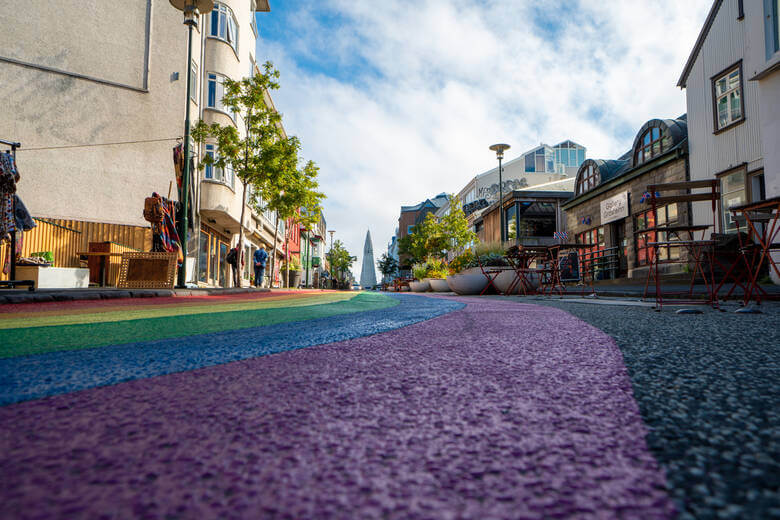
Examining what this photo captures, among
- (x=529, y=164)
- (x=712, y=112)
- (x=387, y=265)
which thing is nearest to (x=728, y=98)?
(x=712, y=112)

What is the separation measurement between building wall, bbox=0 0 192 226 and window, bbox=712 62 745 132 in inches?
631

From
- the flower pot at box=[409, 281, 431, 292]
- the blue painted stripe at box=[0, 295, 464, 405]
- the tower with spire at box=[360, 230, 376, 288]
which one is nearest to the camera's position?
the blue painted stripe at box=[0, 295, 464, 405]

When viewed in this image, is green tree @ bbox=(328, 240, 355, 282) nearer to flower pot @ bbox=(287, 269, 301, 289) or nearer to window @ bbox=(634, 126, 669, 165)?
flower pot @ bbox=(287, 269, 301, 289)

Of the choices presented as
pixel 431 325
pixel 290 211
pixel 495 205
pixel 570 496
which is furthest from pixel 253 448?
pixel 495 205

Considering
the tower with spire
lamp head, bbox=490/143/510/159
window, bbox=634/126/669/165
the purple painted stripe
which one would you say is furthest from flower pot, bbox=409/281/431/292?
Result: the tower with spire

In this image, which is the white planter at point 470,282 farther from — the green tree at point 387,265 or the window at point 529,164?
the green tree at point 387,265

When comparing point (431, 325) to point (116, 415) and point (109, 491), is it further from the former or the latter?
point (109, 491)

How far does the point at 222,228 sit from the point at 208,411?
18163 mm

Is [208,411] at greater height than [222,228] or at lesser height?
lesser

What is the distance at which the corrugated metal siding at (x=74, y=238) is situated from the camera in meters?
9.98

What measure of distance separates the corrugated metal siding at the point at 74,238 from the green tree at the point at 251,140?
3.10m

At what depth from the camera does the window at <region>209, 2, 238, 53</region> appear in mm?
14938

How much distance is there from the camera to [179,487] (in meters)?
0.51

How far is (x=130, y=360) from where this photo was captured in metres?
1.29
